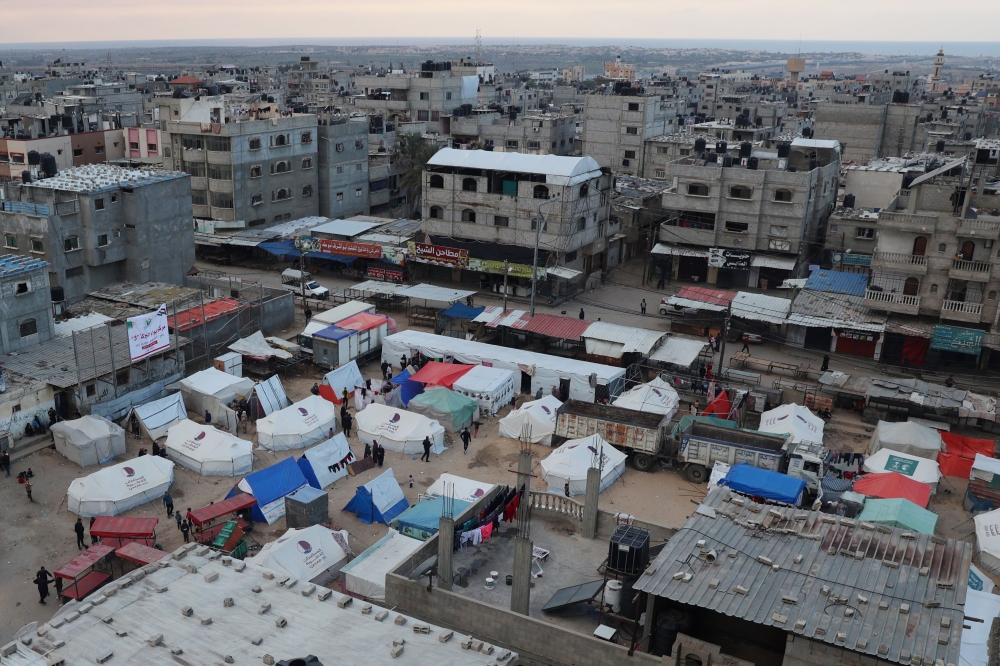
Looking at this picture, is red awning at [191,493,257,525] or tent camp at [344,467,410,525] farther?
tent camp at [344,467,410,525]

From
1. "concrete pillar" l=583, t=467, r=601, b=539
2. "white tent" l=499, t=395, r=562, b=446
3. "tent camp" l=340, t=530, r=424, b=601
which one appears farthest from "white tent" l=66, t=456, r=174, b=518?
"concrete pillar" l=583, t=467, r=601, b=539

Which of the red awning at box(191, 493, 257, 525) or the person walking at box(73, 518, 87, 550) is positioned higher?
the red awning at box(191, 493, 257, 525)

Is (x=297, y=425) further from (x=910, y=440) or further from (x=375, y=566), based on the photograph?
(x=910, y=440)

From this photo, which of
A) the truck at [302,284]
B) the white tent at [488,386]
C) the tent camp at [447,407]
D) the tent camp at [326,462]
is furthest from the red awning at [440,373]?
the truck at [302,284]

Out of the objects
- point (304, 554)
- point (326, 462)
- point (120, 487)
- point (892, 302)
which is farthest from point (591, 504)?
point (892, 302)

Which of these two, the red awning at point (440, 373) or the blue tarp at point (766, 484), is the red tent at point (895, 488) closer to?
the blue tarp at point (766, 484)

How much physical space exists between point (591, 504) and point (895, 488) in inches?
574

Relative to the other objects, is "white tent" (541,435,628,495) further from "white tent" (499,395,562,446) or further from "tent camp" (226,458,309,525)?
"tent camp" (226,458,309,525)

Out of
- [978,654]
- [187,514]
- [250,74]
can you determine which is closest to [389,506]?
[187,514]

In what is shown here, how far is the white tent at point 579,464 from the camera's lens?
30.6 metres

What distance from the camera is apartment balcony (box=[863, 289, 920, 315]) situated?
4291 cm

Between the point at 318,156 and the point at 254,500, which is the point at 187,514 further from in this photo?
the point at 318,156

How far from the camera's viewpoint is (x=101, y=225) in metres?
45.3

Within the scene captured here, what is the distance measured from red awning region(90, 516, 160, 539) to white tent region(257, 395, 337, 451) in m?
7.23
